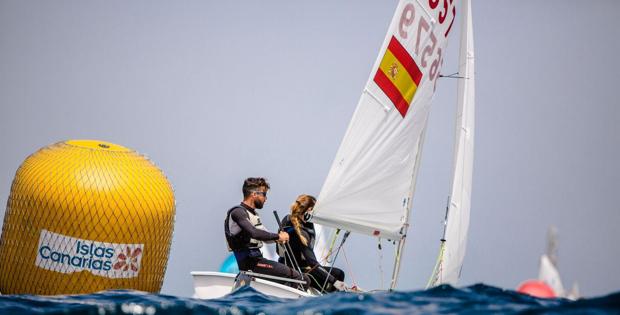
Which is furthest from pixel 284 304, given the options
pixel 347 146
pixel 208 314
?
pixel 347 146

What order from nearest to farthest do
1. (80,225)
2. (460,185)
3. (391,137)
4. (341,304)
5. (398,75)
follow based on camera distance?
(341,304) → (80,225) → (398,75) → (391,137) → (460,185)

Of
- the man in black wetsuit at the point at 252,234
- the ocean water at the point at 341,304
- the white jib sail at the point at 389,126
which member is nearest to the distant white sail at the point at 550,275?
the ocean water at the point at 341,304

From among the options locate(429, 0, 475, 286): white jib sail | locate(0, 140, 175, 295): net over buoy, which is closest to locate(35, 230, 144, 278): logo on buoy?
locate(0, 140, 175, 295): net over buoy

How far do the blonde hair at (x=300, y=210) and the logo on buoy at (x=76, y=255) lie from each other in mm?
1752

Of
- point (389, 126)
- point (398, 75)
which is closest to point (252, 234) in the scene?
point (389, 126)

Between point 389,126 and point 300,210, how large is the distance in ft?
4.59

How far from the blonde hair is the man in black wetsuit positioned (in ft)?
0.92

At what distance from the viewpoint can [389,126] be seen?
13023mm

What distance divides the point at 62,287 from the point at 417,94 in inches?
164

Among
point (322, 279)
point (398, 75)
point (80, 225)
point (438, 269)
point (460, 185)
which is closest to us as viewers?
Result: point (80, 225)

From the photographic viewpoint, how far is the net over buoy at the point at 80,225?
1116 cm

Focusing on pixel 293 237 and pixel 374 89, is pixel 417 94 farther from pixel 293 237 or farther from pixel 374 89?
pixel 293 237

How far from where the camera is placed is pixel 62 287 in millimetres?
11172

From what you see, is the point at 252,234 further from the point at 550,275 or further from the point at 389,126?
the point at 550,275
